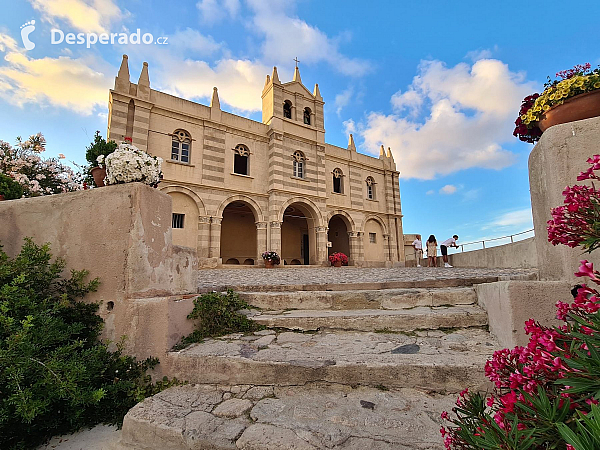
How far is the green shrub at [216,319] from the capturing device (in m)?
3.14

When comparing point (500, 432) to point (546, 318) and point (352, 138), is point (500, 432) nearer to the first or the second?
point (546, 318)

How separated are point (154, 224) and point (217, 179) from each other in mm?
11856

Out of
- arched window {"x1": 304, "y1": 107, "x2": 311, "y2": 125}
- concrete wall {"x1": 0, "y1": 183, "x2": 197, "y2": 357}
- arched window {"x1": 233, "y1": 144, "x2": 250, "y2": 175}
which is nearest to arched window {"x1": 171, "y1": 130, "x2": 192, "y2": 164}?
arched window {"x1": 233, "y1": 144, "x2": 250, "y2": 175}

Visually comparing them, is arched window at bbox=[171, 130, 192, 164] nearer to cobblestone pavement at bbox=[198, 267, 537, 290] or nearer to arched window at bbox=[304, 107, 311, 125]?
cobblestone pavement at bbox=[198, 267, 537, 290]

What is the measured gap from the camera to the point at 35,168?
8.32 metres

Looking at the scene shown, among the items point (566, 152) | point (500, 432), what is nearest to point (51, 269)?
point (500, 432)

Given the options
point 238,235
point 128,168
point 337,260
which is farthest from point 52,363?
point 238,235

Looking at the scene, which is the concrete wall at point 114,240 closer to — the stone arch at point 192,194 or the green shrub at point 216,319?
the green shrub at point 216,319

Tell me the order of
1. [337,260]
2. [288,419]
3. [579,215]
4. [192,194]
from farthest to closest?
[337,260] → [192,194] → [288,419] → [579,215]

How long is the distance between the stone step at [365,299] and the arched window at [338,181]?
15.6 metres

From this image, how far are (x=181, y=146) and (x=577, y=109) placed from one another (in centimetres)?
1429

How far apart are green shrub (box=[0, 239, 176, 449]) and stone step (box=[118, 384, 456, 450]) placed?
1.31 ft

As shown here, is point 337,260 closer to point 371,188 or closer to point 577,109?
point 371,188

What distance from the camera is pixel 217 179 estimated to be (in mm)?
14445
